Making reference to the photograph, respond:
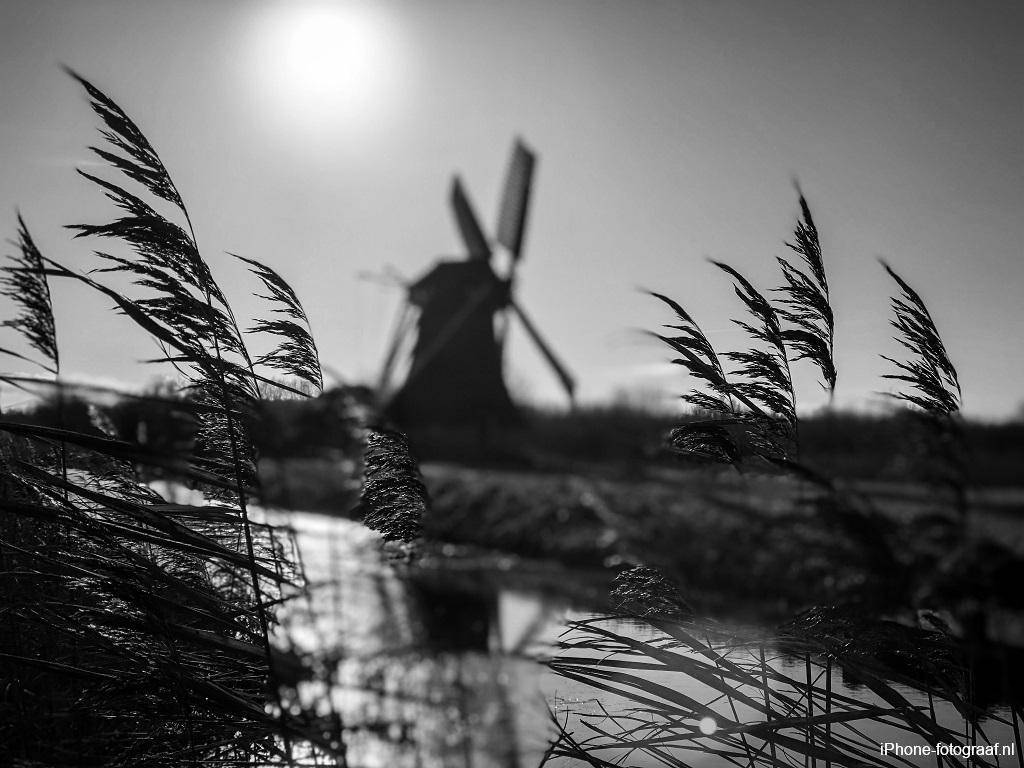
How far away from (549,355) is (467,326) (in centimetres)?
277

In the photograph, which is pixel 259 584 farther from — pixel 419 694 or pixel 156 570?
pixel 419 694

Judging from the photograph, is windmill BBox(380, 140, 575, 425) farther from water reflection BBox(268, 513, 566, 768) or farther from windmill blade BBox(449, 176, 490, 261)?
water reflection BBox(268, 513, 566, 768)

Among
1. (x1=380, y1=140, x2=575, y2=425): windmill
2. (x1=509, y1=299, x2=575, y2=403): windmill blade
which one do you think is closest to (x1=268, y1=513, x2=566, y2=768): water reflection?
(x1=380, y1=140, x2=575, y2=425): windmill

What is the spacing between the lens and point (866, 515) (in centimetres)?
107

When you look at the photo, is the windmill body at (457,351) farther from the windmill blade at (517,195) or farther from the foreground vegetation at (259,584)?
the foreground vegetation at (259,584)

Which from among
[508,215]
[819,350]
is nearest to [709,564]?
[819,350]

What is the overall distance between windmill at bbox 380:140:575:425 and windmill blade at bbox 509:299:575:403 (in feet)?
0.10

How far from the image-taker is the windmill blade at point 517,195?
2281 centimetres

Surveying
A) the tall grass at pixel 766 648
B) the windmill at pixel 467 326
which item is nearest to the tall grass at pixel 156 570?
the tall grass at pixel 766 648

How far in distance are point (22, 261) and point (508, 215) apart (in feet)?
72.0

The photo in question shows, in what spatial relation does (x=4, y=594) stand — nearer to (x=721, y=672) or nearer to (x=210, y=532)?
(x=210, y=532)

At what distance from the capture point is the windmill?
20797mm

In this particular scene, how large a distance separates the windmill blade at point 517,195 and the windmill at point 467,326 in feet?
0.10

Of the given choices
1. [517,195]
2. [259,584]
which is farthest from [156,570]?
[517,195]
